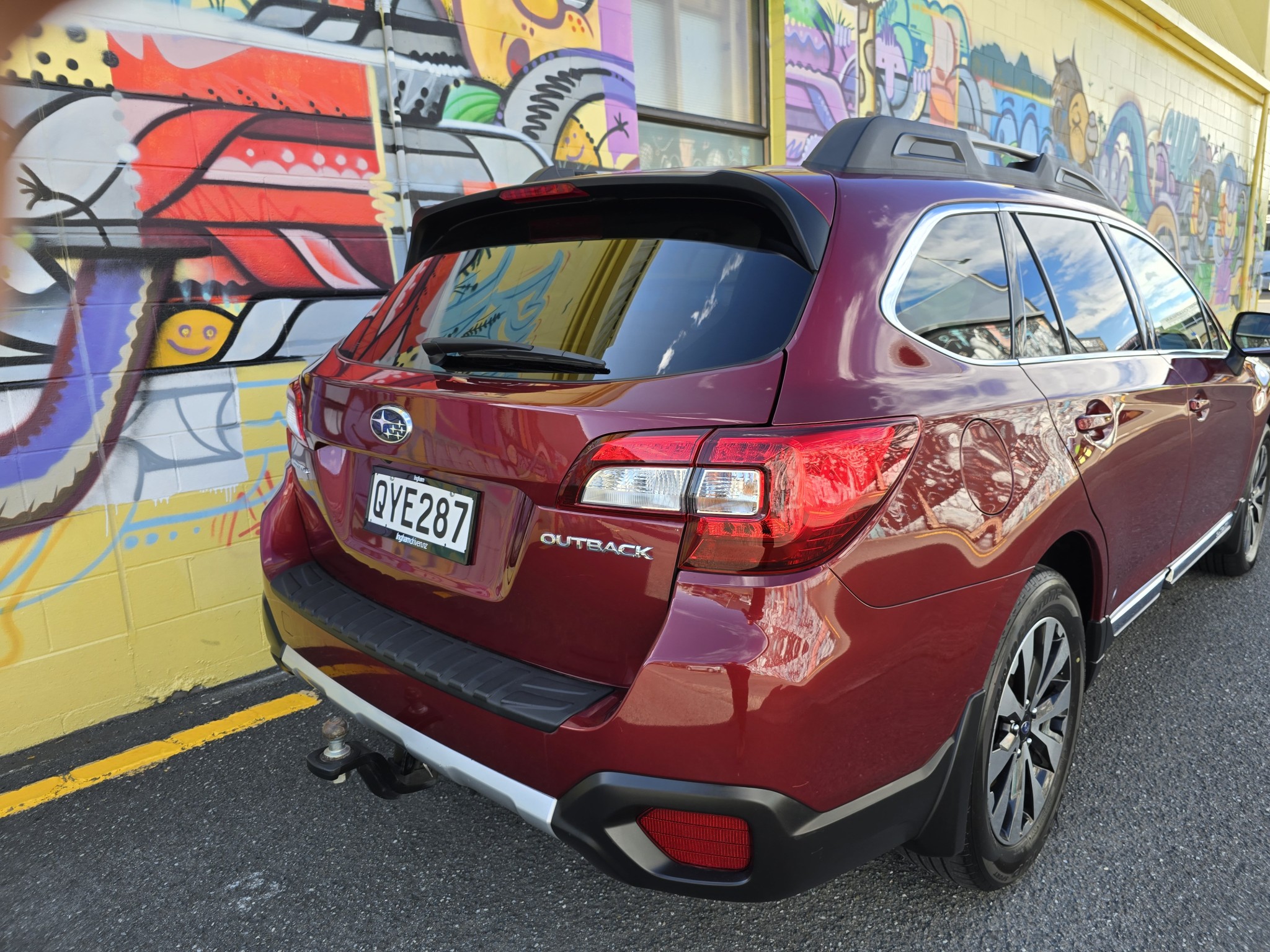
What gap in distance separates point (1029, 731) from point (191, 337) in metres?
3.36

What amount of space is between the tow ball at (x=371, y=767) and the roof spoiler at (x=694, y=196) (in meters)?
1.36

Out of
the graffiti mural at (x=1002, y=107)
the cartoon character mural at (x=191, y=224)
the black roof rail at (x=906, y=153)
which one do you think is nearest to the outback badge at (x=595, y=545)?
the black roof rail at (x=906, y=153)

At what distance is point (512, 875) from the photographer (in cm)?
221

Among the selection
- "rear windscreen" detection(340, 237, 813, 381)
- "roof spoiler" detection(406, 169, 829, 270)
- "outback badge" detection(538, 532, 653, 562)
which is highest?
"roof spoiler" detection(406, 169, 829, 270)

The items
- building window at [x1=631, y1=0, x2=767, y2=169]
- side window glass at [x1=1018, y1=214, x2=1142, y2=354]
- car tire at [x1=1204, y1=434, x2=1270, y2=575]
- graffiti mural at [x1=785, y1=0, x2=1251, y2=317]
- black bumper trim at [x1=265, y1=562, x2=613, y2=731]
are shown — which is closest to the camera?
black bumper trim at [x1=265, y1=562, x2=613, y2=731]

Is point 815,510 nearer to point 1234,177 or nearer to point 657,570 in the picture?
point 657,570

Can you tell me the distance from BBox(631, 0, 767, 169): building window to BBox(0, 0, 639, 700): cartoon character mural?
59.5 inches

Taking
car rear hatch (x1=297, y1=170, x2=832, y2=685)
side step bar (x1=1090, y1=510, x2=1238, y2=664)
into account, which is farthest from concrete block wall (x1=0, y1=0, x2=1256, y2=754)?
side step bar (x1=1090, y1=510, x2=1238, y2=664)

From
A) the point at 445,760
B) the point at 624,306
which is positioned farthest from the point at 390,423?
the point at 445,760

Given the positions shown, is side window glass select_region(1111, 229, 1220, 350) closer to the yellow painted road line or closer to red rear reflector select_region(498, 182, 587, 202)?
red rear reflector select_region(498, 182, 587, 202)

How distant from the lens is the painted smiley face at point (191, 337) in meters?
3.41

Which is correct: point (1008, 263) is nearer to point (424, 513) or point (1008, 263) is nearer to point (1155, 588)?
point (1155, 588)

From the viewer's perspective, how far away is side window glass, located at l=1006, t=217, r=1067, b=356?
2182 mm

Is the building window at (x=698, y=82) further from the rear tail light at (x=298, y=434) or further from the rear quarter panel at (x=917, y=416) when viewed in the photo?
the rear quarter panel at (x=917, y=416)
